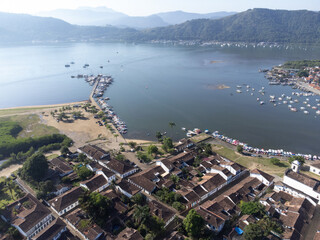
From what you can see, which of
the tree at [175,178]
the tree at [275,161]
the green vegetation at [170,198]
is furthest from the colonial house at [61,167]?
the tree at [275,161]

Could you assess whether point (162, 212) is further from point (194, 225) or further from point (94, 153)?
point (94, 153)

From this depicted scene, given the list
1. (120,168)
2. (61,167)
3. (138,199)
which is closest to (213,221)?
(138,199)

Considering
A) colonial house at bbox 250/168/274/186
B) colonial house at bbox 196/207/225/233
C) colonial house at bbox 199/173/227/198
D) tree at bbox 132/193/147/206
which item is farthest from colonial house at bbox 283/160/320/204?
tree at bbox 132/193/147/206

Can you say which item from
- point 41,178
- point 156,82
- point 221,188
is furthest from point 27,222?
point 156,82

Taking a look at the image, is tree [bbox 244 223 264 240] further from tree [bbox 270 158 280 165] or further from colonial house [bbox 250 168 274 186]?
tree [bbox 270 158 280 165]

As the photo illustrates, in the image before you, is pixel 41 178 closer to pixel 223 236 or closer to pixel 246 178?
pixel 223 236
